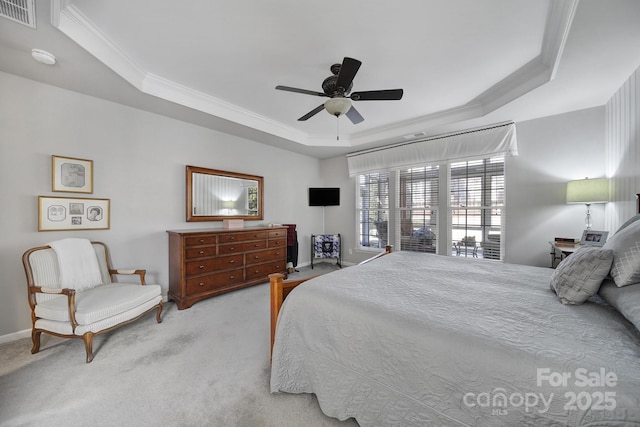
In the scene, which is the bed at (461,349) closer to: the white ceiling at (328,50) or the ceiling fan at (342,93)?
the ceiling fan at (342,93)

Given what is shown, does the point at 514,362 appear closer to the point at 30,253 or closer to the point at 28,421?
the point at 28,421

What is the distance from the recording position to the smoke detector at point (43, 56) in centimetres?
195

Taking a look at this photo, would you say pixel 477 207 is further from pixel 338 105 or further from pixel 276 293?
pixel 276 293

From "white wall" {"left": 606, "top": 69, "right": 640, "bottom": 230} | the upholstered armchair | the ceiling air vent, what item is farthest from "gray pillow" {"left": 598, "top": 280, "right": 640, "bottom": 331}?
the ceiling air vent

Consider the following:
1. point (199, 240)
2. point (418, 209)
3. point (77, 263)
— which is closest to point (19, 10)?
point (77, 263)

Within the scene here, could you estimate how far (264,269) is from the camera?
396 centimetres

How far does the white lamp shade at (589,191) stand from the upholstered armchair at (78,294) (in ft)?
16.2

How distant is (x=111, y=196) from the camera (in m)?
2.83

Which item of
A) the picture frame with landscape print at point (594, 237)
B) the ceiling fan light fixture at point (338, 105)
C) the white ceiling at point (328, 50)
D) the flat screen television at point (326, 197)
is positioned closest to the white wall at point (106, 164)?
the white ceiling at point (328, 50)

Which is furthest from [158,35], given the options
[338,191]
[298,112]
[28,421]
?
[338,191]

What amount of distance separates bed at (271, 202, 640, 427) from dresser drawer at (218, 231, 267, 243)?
1952 mm

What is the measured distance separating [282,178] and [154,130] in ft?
7.56

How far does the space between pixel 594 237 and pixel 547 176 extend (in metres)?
1.01

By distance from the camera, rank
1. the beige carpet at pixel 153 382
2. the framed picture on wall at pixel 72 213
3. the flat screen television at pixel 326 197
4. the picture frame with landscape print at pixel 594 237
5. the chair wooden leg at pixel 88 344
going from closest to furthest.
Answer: the beige carpet at pixel 153 382 < the chair wooden leg at pixel 88 344 < the framed picture on wall at pixel 72 213 < the picture frame with landscape print at pixel 594 237 < the flat screen television at pixel 326 197
